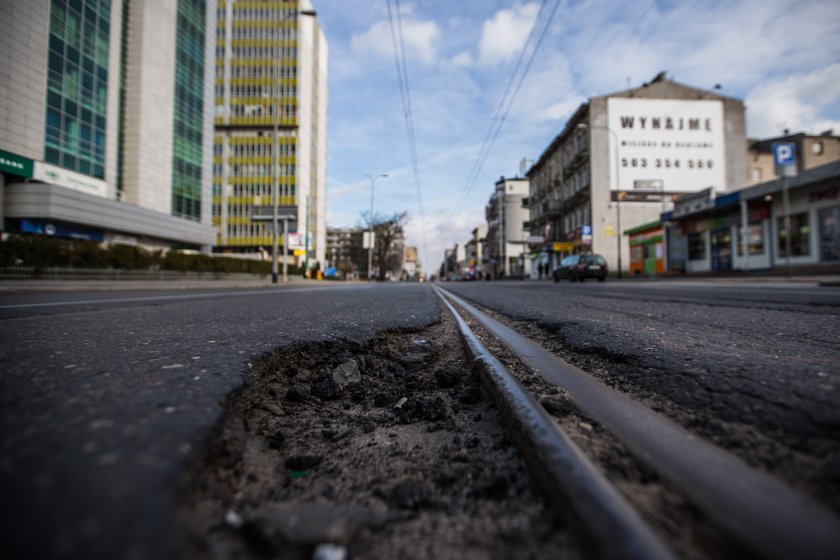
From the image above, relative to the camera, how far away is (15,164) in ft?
73.5

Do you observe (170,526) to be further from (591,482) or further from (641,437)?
(641,437)

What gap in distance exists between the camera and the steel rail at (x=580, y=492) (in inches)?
19.1

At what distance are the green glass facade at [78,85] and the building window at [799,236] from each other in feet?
129

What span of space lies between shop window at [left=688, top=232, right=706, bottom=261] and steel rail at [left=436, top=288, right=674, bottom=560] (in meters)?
29.3

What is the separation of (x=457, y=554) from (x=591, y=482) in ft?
0.74

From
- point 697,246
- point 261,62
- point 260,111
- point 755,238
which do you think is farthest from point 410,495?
point 261,62

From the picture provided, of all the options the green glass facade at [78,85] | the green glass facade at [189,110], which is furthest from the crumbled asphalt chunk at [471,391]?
the green glass facade at [189,110]

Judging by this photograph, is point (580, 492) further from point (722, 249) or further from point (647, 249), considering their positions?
point (647, 249)

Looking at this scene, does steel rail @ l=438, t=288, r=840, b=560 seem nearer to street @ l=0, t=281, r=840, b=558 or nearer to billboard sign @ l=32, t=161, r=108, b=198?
street @ l=0, t=281, r=840, b=558

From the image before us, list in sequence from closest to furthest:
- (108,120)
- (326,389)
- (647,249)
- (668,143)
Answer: (326,389)
(108,120)
(647,249)
(668,143)

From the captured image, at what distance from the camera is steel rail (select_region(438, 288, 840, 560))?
0.48 m

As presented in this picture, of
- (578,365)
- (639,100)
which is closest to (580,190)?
(639,100)

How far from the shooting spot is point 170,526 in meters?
0.49

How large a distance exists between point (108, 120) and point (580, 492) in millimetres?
36285
